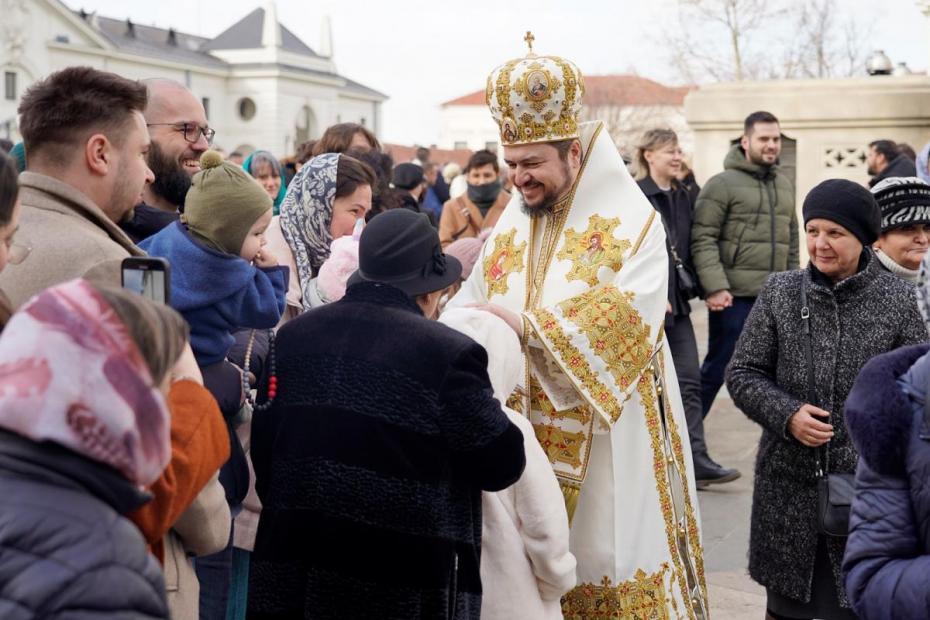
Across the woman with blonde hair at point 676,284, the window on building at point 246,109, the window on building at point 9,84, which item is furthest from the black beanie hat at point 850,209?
the window on building at point 246,109

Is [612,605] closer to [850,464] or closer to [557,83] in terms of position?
[850,464]

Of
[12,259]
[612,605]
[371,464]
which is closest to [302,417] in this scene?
[371,464]

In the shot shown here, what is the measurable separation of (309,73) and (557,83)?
254 ft

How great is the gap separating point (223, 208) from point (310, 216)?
131 centimetres

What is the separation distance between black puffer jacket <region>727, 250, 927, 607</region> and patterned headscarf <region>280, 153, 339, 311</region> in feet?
5.29

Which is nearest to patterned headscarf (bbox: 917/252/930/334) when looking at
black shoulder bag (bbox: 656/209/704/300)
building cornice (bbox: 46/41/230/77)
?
black shoulder bag (bbox: 656/209/704/300)

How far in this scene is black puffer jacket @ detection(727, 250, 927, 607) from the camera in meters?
3.74

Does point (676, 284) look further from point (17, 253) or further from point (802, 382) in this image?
point (17, 253)

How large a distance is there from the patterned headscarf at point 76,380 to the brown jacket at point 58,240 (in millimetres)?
825

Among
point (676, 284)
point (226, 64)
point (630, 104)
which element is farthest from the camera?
point (226, 64)

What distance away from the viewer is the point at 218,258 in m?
3.13

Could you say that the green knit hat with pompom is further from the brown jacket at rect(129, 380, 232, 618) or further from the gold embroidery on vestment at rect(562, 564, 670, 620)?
the gold embroidery on vestment at rect(562, 564, 670, 620)

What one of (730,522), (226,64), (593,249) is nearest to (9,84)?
(226,64)

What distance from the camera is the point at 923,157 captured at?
6.49 m
